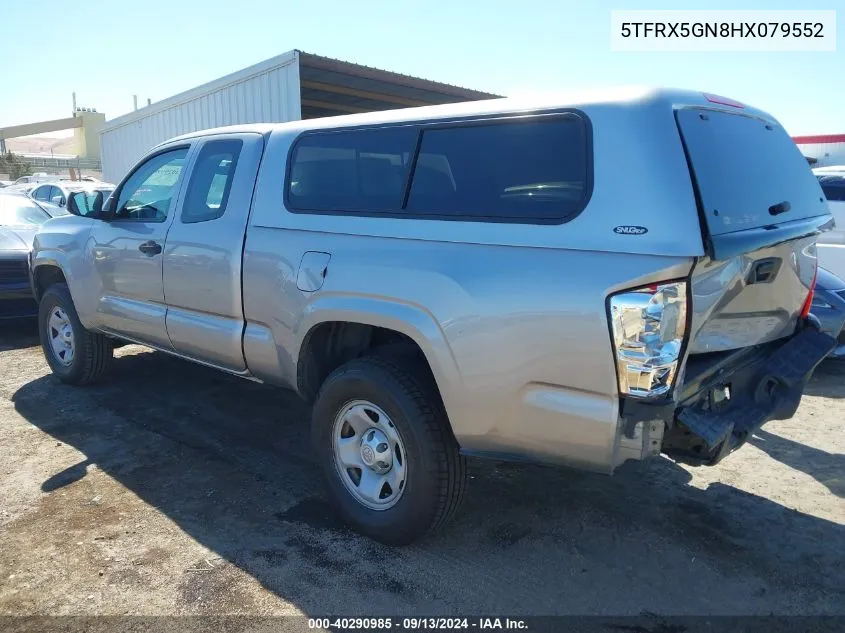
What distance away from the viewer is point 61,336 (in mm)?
5652

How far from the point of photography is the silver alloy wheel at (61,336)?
18.2ft

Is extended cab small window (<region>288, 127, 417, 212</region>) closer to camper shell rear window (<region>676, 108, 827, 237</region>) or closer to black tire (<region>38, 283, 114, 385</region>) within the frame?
camper shell rear window (<region>676, 108, 827, 237</region>)

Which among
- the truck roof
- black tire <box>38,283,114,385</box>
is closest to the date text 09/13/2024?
the truck roof

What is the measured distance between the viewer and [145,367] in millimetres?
6227

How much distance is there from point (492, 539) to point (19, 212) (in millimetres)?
8165

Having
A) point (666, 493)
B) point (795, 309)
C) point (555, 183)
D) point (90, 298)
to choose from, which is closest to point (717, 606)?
point (666, 493)

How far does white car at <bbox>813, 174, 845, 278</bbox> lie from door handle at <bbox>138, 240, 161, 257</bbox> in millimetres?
4684

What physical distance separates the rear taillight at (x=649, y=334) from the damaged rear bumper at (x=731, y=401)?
9 cm

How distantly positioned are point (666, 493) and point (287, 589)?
2.15 metres

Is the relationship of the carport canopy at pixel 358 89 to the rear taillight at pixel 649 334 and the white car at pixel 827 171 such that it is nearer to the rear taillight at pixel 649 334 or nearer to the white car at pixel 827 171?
the white car at pixel 827 171

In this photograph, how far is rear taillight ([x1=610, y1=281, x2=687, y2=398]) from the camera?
2324 mm

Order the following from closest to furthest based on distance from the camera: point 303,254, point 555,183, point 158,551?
1. point 555,183
2. point 158,551
3. point 303,254

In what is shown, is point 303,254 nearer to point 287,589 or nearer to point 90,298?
point 287,589

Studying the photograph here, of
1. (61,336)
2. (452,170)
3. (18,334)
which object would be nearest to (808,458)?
(452,170)
